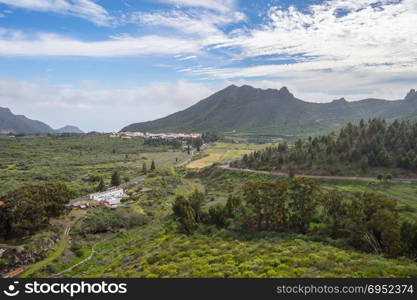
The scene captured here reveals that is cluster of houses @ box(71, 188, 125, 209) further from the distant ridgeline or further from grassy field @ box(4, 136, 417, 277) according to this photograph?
the distant ridgeline

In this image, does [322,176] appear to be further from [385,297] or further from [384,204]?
[385,297]

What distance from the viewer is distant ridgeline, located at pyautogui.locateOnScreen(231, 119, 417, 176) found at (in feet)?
187

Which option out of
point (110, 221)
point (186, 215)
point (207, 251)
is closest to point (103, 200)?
point (110, 221)

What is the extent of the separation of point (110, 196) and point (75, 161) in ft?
197

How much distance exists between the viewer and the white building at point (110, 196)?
1999 inches

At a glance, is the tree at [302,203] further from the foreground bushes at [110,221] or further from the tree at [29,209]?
the tree at [29,209]

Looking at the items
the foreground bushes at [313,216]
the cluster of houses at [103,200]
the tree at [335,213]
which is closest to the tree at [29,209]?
the cluster of houses at [103,200]

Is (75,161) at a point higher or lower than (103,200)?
higher

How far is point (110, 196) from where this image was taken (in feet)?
175

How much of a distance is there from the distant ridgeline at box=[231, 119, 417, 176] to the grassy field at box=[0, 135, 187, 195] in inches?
1809

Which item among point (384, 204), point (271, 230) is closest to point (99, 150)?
point (271, 230)

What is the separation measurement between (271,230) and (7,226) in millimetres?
33595

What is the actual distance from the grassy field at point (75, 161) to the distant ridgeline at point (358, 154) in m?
46.0

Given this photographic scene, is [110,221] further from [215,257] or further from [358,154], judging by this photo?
[358,154]
